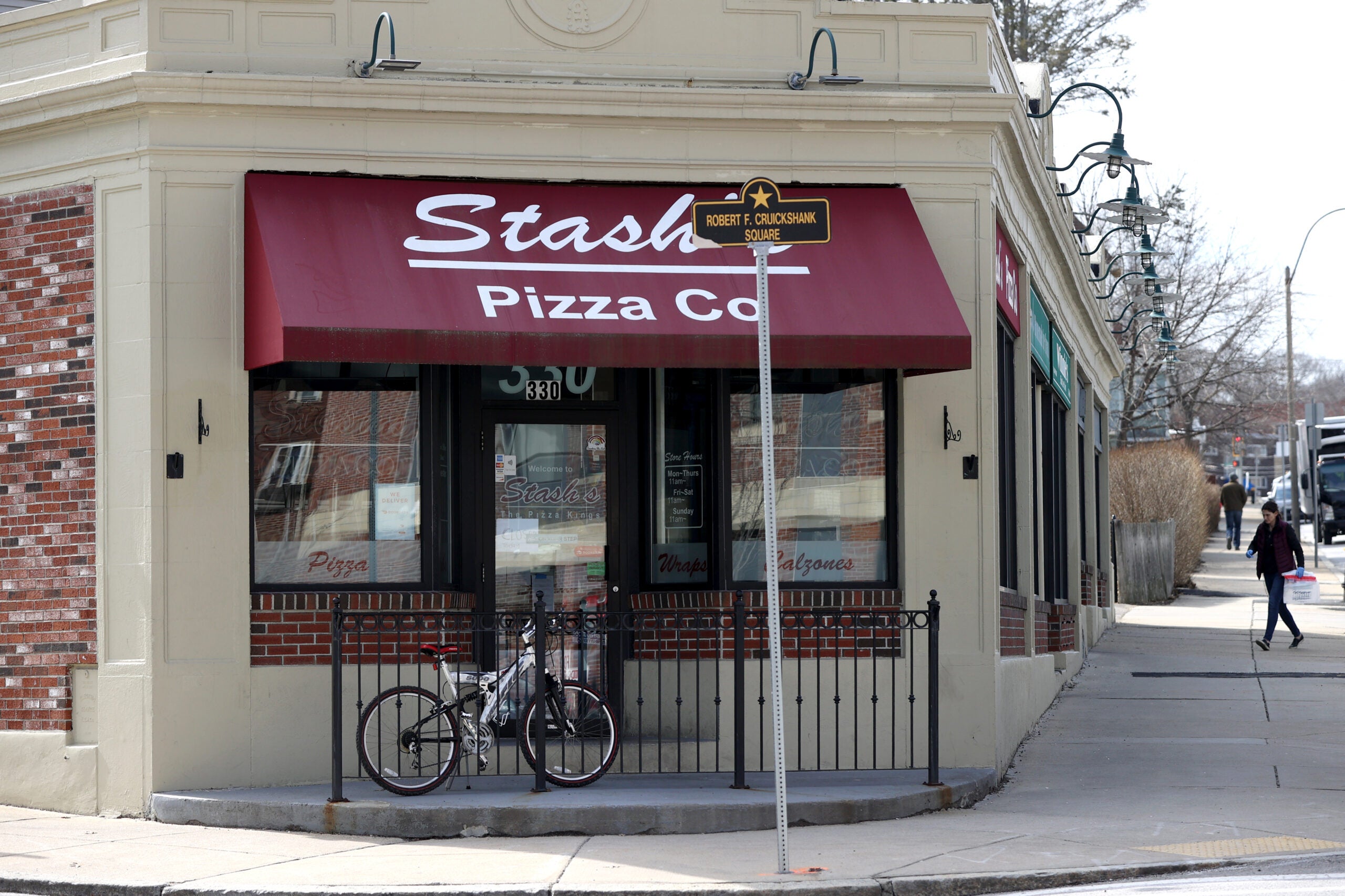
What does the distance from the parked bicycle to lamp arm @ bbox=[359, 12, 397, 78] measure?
384 centimetres

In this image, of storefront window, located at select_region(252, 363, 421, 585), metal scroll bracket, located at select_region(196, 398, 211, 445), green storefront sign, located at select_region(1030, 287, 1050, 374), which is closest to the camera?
metal scroll bracket, located at select_region(196, 398, 211, 445)

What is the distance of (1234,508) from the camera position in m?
39.4

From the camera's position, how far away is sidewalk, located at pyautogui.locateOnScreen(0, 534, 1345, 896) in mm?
7148

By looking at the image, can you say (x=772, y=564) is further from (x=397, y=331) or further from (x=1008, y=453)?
(x=1008, y=453)

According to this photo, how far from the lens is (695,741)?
10078 mm

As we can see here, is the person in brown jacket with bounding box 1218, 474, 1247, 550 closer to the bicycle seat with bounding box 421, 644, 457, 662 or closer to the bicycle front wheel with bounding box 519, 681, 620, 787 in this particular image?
the bicycle front wheel with bounding box 519, 681, 620, 787

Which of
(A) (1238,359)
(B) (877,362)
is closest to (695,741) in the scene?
(B) (877,362)

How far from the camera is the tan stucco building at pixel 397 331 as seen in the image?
9.48m

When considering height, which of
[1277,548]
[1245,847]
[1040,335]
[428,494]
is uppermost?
[1040,335]

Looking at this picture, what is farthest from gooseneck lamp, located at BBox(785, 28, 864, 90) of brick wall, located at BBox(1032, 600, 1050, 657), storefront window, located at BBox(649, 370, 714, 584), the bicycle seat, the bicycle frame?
brick wall, located at BBox(1032, 600, 1050, 657)

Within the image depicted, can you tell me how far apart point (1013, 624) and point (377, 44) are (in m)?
6.79

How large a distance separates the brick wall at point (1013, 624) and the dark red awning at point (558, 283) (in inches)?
114

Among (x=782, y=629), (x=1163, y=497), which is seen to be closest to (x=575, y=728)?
(x=782, y=629)

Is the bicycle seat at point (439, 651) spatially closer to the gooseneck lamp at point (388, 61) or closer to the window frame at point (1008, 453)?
the gooseneck lamp at point (388, 61)
